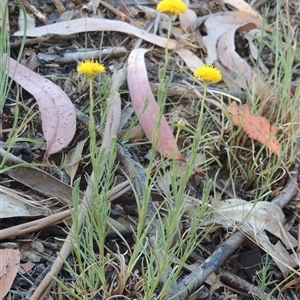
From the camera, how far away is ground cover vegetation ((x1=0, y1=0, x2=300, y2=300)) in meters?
1.16

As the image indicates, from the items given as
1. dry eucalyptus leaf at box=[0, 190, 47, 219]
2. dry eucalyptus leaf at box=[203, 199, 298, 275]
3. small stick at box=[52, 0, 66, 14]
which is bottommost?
dry eucalyptus leaf at box=[203, 199, 298, 275]

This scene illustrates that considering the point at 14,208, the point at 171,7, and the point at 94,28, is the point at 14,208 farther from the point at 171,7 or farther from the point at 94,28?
the point at 94,28

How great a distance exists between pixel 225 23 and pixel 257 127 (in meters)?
0.76

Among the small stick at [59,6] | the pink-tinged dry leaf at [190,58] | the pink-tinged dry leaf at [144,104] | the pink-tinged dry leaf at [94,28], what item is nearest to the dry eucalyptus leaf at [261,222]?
the pink-tinged dry leaf at [144,104]

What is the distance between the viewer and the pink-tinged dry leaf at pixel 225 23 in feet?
7.22

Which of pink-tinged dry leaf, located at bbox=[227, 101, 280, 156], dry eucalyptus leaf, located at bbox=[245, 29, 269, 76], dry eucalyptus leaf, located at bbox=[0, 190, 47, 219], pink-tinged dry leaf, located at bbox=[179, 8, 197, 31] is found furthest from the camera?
pink-tinged dry leaf, located at bbox=[179, 8, 197, 31]

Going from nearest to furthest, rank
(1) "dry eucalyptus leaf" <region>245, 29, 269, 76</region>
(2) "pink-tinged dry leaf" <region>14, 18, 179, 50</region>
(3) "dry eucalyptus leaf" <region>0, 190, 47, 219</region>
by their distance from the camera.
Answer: (3) "dry eucalyptus leaf" <region>0, 190, 47, 219</region>, (2) "pink-tinged dry leaf" <region>14, 18, 179, 50</region>, (1) "dry eucalyptus leaf" <region>245, 29, 269, 76</region>

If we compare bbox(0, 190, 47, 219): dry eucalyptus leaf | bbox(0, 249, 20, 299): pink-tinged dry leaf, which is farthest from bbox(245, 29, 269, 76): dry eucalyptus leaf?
bbox(0, 249, 20, 299): pink-tinged dry leaf

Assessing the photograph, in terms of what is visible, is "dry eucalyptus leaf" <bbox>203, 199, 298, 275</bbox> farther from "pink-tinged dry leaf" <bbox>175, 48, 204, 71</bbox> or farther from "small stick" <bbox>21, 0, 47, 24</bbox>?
"small stick" <bbox>21, 0, 47, 24</bbox>

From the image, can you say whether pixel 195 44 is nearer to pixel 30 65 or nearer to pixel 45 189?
pixel 30 65

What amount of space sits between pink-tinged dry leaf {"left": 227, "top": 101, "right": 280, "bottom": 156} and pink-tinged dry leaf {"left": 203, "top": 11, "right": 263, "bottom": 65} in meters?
0.58

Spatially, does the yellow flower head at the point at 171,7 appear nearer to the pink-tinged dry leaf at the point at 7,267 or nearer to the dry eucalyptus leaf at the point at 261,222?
the dry eucalyptus leaf at the point at 261,222

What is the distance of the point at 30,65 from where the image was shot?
1863 mm

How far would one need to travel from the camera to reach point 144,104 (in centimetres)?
154
